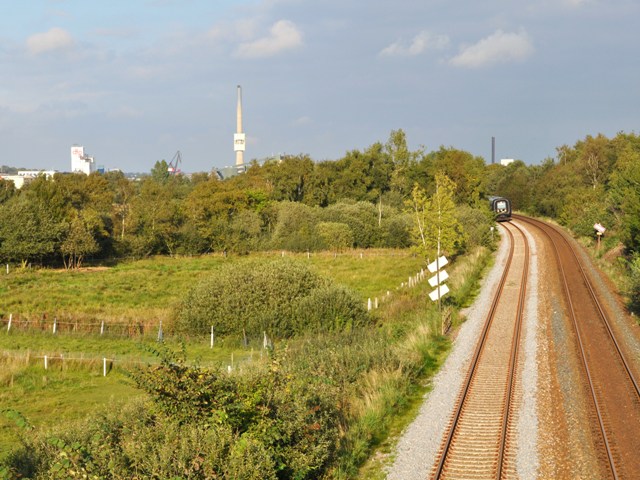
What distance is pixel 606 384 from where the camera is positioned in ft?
62.7

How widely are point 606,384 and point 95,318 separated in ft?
87.7

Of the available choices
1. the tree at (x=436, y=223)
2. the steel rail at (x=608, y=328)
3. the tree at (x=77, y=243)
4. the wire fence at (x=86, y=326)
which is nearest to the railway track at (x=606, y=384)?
the steel rail at (x=608, y=328)

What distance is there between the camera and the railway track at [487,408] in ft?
45.0

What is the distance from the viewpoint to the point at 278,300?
31016 mm

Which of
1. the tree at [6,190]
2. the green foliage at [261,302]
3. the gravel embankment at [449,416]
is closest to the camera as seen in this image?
the gravel embankment at [449,416]

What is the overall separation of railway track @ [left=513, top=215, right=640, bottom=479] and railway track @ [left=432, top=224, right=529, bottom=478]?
2.07 metres

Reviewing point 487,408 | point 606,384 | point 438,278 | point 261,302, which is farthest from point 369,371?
point 261,302

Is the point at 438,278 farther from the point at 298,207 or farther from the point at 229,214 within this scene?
the point at 229,214

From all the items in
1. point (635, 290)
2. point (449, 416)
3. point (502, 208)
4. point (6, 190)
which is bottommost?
point (449, 416)

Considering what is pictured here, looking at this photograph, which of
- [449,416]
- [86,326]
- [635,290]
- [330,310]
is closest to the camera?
[449,416]

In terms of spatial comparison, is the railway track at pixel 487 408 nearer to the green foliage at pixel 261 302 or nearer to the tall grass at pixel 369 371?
the tall grass at pixel 369 371

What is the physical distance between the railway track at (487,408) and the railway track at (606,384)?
207 centimetres

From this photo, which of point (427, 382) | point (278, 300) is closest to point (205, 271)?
point (278, 300)

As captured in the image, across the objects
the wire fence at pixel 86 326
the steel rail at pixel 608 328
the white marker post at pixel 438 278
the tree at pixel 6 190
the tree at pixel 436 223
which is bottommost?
the wire fence at pixel 86 326
